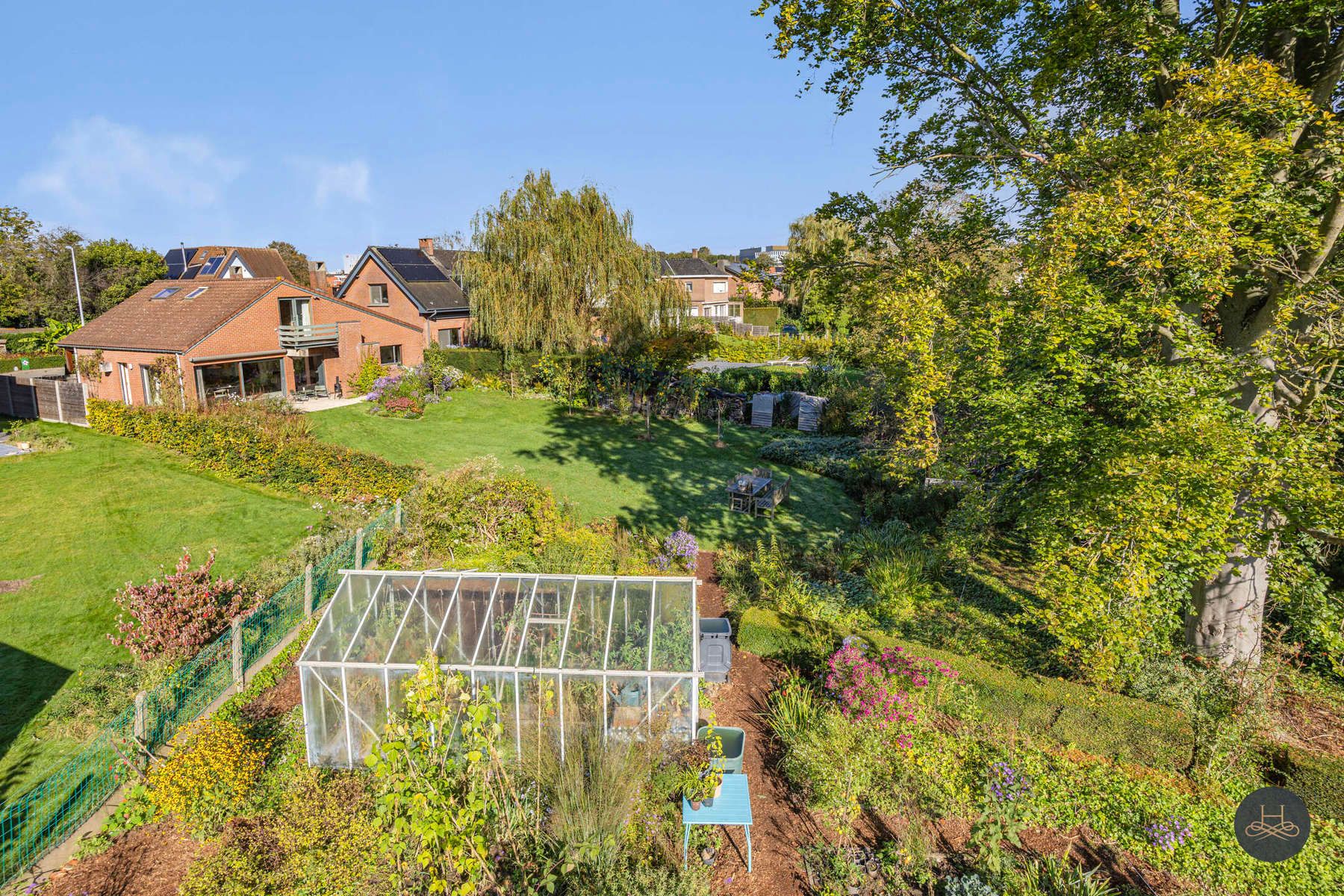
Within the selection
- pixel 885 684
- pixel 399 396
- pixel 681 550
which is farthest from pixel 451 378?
pixel 885 684

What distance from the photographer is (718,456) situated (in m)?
24.4

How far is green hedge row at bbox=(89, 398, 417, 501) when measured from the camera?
16.9m

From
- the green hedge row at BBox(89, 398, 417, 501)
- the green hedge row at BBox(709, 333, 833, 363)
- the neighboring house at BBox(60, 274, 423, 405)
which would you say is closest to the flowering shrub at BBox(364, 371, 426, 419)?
the neighboring house at BBox(60, 274, 423, 405)

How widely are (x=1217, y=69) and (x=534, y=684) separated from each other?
1128cm

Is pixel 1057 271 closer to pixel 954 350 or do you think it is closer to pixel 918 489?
pixel 954 350

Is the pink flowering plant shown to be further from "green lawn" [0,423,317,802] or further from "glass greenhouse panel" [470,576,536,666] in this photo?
Answer: "green lawn" [0,423,317,802]

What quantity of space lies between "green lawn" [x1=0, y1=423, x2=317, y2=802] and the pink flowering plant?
35.6 ft

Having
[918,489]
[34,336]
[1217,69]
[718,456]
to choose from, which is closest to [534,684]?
[1217,69]

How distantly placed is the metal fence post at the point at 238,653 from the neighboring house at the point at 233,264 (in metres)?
40.2

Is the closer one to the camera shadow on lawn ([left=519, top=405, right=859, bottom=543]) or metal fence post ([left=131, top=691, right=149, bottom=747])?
metal fence post ([left=131, top=691, right=149, bottom=747])

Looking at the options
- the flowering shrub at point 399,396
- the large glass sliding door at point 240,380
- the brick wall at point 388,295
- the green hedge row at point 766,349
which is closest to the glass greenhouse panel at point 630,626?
the flowering shrub at point 399,396

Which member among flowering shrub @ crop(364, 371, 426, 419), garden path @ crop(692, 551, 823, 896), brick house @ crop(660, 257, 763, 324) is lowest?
garden path @ crop(692, 551, 823, 896)

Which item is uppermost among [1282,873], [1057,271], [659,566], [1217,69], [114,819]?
[1217,69]

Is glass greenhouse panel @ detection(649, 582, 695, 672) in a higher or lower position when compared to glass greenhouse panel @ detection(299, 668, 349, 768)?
higher
